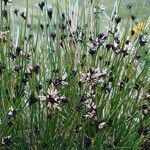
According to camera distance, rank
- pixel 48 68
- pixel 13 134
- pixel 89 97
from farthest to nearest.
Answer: pixel 48 68
pixel 13 134
pixel 89 97

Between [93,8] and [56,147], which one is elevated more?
[93,8]

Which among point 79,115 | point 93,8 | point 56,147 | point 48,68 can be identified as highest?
point 93,8

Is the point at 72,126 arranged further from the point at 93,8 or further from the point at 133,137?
the point at 93,8

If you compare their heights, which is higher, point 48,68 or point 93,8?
point 93,8

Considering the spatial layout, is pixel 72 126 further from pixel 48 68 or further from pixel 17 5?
pixel 17 5

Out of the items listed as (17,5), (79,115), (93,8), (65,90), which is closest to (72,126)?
(79,115)

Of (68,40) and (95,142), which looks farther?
(68,40)

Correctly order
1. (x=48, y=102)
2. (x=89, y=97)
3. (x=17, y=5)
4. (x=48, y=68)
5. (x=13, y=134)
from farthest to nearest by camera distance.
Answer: (x=17, y=5) → (x=48, y=68) → (x=13, y=134) → (x=89, y=97) → (x=48, y=102)

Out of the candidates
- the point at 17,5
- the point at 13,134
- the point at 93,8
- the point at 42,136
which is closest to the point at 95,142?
the point at 42,136

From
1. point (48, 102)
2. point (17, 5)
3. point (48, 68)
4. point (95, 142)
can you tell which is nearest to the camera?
point (48, 102)
